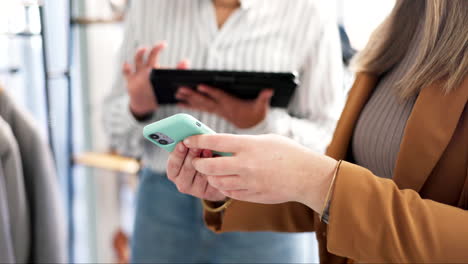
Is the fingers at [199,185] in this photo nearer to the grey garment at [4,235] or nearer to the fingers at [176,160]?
the fingers at [176,160]

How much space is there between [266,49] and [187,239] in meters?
0.51

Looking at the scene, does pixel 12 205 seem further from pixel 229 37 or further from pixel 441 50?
pixel 441 50

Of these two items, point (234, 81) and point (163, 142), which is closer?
point (163, 142)

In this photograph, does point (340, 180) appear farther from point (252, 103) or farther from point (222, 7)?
point (222, 7)

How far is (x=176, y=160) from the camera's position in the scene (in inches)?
25.8

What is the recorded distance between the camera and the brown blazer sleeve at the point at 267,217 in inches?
29.2

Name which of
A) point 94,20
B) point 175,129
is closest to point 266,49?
point 175,129

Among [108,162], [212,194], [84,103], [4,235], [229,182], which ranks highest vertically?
[229,182]

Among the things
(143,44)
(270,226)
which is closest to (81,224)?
(143,44)

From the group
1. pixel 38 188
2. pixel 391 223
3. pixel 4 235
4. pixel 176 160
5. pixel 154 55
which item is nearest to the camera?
pixel 391 223

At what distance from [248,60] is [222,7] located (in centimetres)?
17

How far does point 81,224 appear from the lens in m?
1.99

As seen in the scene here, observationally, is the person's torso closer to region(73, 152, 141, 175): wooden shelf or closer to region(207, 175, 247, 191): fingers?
region(207, 175, 247, 191): fingers

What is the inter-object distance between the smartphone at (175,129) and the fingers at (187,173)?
0.16 feet
